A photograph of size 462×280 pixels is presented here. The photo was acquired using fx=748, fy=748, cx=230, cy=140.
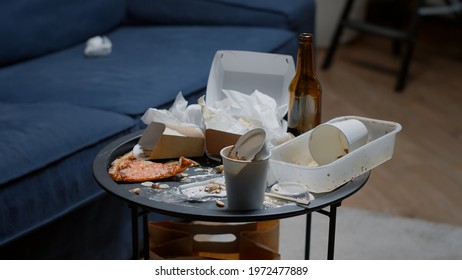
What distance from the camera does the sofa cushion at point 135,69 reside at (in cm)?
197

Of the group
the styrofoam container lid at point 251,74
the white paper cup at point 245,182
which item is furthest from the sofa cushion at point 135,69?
the white paper cup at point 245,182

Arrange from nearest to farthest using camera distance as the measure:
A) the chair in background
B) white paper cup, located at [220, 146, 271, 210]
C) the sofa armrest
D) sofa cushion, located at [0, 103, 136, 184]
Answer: white paper cup, located at [220, 146, 271, 210], sofa cushion, located at [0, 103, 136, 184], the sofa armrest, the chair in background

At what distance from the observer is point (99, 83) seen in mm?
2062

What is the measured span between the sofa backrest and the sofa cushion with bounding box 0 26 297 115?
38mm

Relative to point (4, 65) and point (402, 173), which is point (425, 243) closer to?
point (402, 173)

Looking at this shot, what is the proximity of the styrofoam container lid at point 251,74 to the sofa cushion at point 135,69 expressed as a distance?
38 centimetres

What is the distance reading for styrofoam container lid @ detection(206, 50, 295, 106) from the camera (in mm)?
1531

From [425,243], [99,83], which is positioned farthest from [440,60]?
[99,83]

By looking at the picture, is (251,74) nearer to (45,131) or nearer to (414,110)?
(45,131)

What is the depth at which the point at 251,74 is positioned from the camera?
5.08ft

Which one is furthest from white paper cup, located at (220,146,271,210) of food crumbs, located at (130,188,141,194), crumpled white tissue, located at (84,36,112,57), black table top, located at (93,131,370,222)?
crumpled white tissue, located at (84,36,112,57)

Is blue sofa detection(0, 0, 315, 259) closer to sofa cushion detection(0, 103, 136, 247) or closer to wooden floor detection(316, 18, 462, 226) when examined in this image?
sofa cushion detection(0, 103, 136, 247)

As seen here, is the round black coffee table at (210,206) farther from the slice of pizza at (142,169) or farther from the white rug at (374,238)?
the white rug at (374,238)
